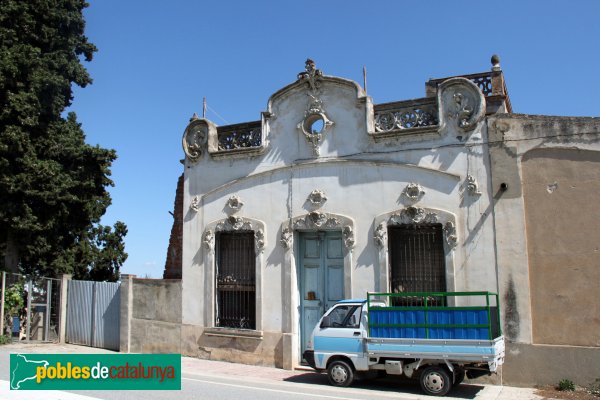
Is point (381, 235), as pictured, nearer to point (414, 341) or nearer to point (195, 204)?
point (414, 341)

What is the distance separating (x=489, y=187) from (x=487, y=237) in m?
1.01

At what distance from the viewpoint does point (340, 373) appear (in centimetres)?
1020

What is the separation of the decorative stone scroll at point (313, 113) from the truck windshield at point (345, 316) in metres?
3.99

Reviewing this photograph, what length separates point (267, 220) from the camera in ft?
43.3

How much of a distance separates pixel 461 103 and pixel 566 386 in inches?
227

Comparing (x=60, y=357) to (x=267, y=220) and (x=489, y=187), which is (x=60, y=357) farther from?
(x=489, y=187)

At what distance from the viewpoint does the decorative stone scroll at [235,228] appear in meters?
13.2

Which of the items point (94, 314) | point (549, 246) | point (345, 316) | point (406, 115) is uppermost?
point (406, 115)

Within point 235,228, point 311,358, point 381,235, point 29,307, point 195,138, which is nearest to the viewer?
point 311,358

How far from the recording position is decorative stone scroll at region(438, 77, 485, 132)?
11.1 meters

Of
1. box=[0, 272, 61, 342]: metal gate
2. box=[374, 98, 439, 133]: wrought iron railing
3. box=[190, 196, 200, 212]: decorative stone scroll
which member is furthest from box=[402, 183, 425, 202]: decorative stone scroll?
box=[0, 272, 61, 342]: metal gate

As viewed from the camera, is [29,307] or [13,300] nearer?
[13,300]

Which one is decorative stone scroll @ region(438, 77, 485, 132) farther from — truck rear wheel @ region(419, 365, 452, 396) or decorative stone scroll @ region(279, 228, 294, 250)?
truck rear wheel @ region(419, 365, 452, 396)

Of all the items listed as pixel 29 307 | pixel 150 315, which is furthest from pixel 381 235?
pixel 29 307
